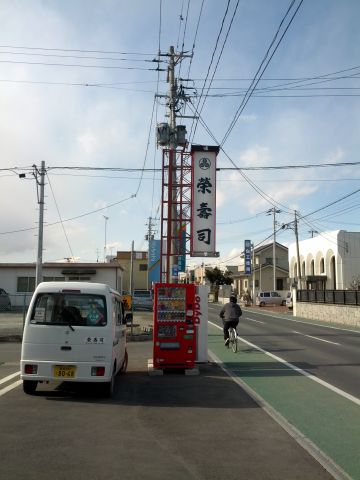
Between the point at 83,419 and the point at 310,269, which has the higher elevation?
the point at 310,269

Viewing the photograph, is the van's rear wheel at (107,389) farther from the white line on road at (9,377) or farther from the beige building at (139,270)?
the beige building at (139,270)

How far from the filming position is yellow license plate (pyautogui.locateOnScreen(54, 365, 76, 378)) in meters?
8.65

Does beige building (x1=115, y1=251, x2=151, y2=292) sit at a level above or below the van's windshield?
above

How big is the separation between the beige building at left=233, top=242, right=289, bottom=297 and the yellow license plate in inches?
2319

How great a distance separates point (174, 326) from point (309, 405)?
4.48 metres

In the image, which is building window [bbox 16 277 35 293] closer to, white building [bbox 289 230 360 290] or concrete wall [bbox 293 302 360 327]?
concrete wall [bbox 293 302 360 327]

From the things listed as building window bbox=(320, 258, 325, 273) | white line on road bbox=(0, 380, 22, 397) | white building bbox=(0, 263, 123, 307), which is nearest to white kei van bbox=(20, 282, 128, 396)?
white line on road bbox=(0, 380, 22, 397)

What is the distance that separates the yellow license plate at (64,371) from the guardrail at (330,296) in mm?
24891

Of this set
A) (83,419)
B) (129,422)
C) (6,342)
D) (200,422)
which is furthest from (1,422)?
(6,342)

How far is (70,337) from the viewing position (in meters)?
8.80

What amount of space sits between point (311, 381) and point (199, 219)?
6049 millimetres

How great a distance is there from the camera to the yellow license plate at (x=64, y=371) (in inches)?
340

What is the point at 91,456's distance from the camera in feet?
18.2

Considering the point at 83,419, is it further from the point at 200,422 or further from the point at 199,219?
the point at 199,219
